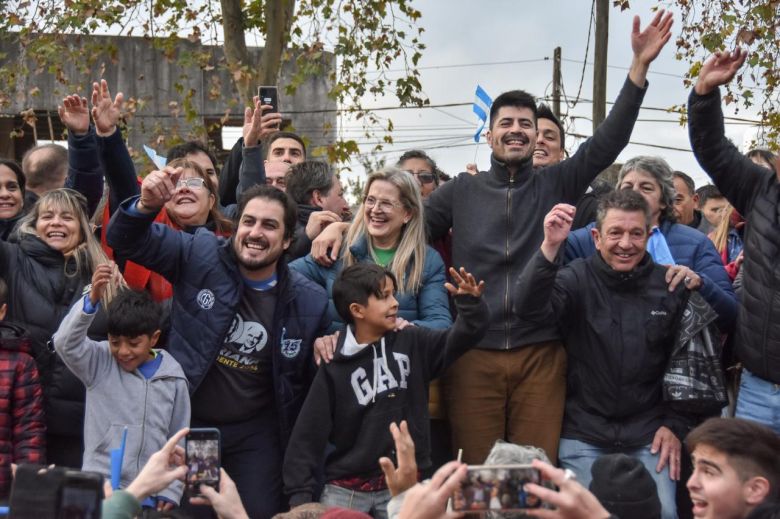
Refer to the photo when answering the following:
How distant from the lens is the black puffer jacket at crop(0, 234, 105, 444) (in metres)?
5.48

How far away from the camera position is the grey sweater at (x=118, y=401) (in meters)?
5.09

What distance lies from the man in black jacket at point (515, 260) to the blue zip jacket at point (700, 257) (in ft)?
1.02

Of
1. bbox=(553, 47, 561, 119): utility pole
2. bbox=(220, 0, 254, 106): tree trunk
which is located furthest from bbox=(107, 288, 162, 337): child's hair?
bbox=(553, 47, 561, 119): utility pole

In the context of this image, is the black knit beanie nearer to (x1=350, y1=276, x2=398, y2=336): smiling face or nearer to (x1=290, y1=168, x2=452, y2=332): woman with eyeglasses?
(x1=350, y1=276, x2=398, y2=336): smiling face

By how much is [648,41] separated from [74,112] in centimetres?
298

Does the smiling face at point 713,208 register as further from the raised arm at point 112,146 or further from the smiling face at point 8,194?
the smiling face at point 8,194

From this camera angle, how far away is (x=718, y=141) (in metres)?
5.30

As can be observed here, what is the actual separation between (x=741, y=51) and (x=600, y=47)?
9.40 metres

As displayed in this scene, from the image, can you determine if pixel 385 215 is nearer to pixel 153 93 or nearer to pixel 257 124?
pixel 257 124

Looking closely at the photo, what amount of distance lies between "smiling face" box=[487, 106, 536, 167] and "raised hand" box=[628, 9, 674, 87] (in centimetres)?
65

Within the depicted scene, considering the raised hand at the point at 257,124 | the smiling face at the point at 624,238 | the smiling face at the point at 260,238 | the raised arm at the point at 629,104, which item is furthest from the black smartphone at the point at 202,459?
the raised hand at the point at 257,124

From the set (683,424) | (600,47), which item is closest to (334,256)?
(683,424)

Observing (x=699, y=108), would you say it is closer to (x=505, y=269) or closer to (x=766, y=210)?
(x=766, y=210)

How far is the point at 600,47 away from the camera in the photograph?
14.4m
